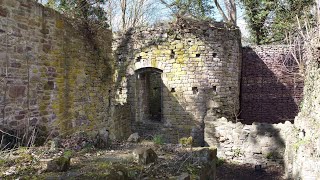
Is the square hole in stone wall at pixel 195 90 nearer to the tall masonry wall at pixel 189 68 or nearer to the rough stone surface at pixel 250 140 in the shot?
the tall masonry wall at pixel 189 68

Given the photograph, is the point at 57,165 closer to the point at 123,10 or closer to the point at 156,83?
the point at 156,83

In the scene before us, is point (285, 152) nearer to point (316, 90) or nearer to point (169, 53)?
point (316, 90)

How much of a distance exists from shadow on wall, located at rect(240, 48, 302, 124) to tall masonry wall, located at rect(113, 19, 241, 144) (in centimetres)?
120

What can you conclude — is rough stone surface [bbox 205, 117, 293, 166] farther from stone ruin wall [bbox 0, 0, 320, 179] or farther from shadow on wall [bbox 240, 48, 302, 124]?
shadow on wall [bbox 240, 48, 302, 124]

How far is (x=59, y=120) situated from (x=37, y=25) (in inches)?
78.8

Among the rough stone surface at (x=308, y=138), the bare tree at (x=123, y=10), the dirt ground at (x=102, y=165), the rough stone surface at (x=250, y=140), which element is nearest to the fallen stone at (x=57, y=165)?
the dirt ground at (x=102, y=165)

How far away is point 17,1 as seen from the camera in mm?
5398

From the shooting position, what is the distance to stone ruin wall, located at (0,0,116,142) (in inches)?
205

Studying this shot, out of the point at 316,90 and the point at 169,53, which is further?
the point at 169,53

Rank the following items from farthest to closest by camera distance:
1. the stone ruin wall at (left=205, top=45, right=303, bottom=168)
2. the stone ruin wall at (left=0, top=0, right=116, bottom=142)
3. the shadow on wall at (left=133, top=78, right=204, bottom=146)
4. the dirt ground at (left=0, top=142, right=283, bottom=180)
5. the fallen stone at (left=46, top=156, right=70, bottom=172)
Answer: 1. the stone ruin wall at (left=205, top=45, right=303, bottom=168)
2. the shadow on wall at (left=133, top=78, right=204, bottom=146)
3. the stone ruin wall at (left=0, top=0, right=116, bottom=142)
4. the fallen stone at (left=46, top=156, right=70, bottom=172)
5. the dirt ground at (left=0, top=142, right=283, bottom=180)

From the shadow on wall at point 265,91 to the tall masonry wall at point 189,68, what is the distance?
A: 1197 mm

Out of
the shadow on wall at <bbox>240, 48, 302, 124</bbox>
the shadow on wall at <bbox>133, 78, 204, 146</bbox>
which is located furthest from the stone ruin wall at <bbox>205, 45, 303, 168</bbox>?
the shadow on wall at <bbox>133, 78, 204, 146</bbox>

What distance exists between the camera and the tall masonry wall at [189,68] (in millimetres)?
9828

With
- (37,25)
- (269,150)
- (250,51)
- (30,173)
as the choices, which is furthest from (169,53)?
(30,173)
